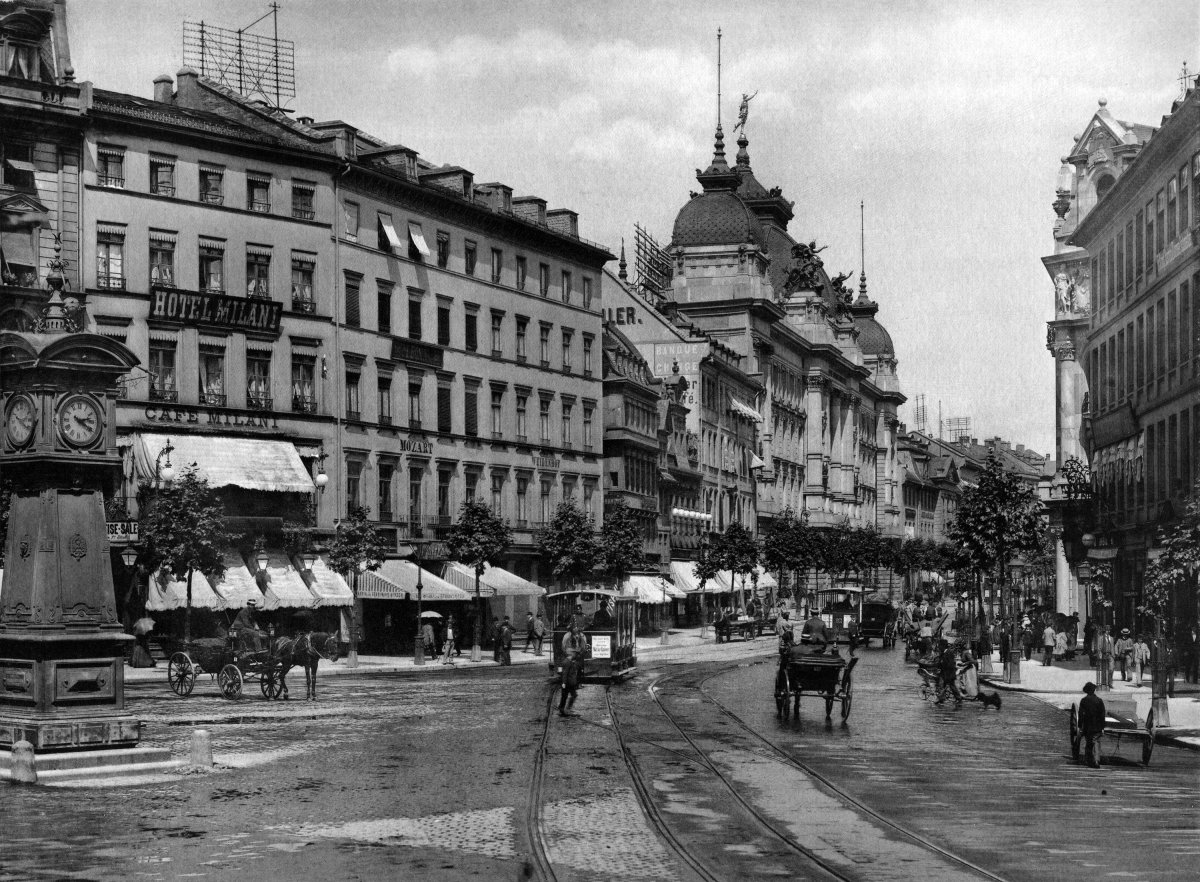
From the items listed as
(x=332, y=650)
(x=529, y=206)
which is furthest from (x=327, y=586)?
(x=529, y=206)

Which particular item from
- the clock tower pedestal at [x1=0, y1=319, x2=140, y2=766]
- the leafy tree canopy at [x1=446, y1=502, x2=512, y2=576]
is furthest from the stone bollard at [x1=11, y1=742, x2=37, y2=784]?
the leafy tree canopy at [x1=446, y1=502, x2=512, y2=576]

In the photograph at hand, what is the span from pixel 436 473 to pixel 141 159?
18.8 metres

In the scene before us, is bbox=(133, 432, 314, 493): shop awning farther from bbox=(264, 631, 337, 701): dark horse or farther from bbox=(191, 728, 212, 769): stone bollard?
bbox=(191, 728, 212, 769): stone bollard

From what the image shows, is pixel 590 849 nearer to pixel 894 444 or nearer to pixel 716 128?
pixel 716 128

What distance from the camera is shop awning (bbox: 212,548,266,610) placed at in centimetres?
5388

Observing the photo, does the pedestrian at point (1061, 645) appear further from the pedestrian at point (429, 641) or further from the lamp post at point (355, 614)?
the lamp post at point (355, 614)

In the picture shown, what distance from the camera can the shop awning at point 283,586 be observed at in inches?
2173

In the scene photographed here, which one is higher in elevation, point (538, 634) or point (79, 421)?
point (79, 421)

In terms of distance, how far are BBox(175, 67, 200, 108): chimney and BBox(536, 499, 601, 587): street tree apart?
23422 mm

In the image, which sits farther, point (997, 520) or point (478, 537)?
point (478, 537)

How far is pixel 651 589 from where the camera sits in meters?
86.2

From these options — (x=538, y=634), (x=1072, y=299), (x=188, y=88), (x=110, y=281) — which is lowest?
(x=538, y=634)

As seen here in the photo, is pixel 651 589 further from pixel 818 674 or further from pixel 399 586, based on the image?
pixel 818 674

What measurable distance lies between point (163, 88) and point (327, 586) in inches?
899
